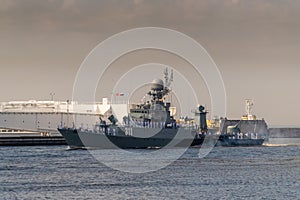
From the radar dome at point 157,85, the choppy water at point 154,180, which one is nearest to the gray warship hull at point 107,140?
the radar dome at point 157,85

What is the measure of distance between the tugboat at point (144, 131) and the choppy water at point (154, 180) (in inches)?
1347

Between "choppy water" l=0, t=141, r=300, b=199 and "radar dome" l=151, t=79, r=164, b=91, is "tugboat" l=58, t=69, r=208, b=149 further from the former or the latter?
"choppy water" l=0, t=141, r=300, b=199

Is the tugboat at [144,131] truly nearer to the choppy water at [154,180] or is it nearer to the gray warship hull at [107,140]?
the gray warship hull at [107,140]

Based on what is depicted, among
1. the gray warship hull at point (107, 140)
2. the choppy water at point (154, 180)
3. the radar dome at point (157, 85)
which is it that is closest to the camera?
the choppy water at point (154, 180)

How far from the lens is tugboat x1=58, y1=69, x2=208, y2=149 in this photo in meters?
147

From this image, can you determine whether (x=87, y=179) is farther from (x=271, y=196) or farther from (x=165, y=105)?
(x=165, y=105)

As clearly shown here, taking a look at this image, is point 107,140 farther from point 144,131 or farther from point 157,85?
point 157,85

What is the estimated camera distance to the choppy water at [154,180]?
70625 mm

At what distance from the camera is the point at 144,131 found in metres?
148

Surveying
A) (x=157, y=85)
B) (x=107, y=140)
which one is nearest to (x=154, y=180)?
(x=107, y=140)

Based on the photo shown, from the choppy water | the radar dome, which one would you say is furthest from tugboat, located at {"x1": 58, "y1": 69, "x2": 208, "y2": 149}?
the choppy water

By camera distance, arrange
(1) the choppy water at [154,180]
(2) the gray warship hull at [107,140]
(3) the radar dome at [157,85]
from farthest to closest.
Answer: (3) the radar dome at [157,85], (2) the gray warship hull at [107,140], (1) the choppy water at [154,180]

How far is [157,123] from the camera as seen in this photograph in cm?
15262

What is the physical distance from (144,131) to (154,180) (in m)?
65.4
